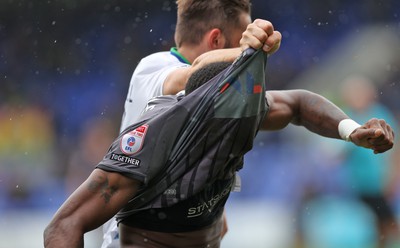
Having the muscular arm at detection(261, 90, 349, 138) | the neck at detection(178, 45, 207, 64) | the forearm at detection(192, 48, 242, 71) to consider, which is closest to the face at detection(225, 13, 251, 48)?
the neck at detection(178, 45, 207, 64)

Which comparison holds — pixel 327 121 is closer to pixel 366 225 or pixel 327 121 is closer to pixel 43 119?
pixel 366 225

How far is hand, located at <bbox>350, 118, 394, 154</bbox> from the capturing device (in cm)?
278

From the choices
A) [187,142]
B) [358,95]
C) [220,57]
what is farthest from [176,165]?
[358,95]

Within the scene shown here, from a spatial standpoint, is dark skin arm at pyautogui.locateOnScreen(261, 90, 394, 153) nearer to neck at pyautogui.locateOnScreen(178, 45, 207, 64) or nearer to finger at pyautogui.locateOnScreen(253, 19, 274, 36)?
neck at pyautogui.locateOnScreen(178, 45, 207, 64)

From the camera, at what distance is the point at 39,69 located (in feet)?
32.7

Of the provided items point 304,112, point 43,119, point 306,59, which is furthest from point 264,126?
point 43,119

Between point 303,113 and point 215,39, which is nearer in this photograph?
point 303,113

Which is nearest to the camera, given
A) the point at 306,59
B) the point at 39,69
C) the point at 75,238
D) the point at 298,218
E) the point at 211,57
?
the point at 75,238

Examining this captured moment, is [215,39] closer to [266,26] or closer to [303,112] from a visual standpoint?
[303,112]

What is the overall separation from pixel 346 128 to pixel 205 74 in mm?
808

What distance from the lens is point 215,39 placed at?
392cm

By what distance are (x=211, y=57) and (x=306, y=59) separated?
634cm

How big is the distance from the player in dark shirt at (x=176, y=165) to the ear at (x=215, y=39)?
1143mm

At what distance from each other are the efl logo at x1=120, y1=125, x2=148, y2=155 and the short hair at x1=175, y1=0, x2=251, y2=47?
4.73 ft
